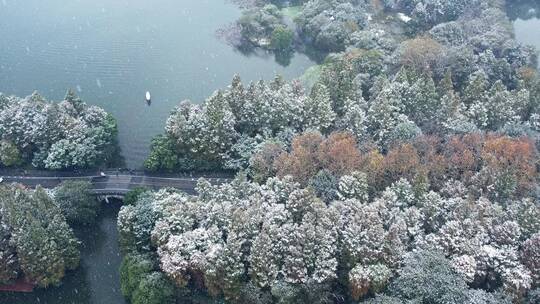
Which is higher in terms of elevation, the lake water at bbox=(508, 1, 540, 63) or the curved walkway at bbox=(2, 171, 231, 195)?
the lake water at bbox=(508, 1, 540, 63)

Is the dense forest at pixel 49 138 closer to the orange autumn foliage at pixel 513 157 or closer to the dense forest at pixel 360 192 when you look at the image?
the dense forest at pixel 360 192

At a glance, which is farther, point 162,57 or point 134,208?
point 162,57

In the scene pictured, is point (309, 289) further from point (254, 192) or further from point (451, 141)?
point (451, 141)

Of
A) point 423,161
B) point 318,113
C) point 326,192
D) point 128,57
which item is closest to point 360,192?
point 326,192

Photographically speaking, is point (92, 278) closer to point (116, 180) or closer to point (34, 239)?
point (34, 239)

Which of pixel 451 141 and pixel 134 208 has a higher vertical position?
pixel 451 141

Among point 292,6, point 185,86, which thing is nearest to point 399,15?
point 292,6

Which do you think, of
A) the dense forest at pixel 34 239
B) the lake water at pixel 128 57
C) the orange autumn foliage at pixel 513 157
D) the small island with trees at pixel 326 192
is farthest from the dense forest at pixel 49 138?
the orange autumn foliage at pixel 513 157

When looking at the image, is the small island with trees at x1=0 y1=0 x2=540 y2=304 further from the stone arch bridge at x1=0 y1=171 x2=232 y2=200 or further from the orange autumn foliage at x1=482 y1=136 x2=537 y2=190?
the stone arch bridge at x1=0 y1=171 x2=232 y2=200

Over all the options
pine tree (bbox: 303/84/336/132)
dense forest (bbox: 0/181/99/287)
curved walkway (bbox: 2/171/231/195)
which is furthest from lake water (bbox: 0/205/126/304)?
pine tree (bbox: 303/84/336/132)
